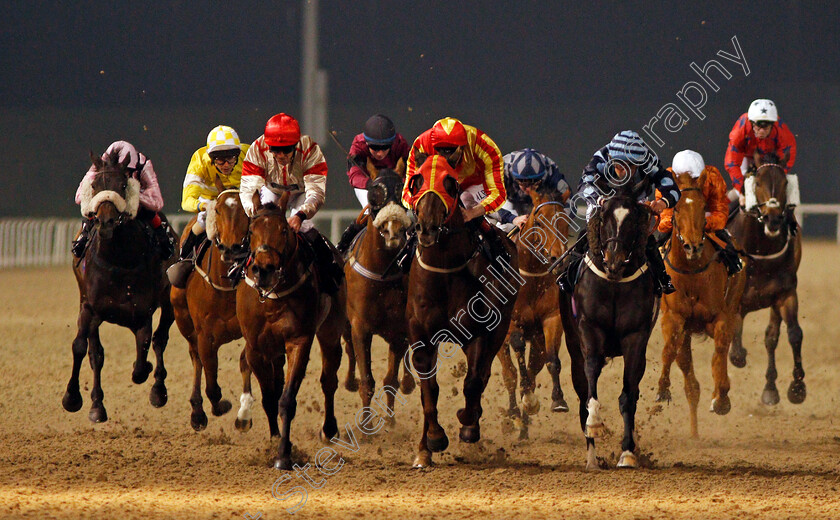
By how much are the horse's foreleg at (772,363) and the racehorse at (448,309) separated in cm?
382

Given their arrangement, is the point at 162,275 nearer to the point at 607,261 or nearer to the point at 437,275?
the point at 437,275

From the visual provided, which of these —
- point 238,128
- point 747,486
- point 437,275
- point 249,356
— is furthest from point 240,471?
point 238,128

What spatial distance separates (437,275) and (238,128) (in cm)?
1734

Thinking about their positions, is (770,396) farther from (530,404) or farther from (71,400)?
(71,400)

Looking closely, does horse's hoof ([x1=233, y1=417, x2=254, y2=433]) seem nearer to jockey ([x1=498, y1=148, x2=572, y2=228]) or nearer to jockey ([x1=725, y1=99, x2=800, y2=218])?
jockey ([x1=498, y1=148, x2=572, y2=228])

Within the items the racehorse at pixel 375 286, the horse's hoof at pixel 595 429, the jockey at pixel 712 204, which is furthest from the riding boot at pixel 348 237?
the horse's hoof at pixel 595 429

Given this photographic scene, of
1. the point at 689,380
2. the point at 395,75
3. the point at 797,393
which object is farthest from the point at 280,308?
the point at 395,75

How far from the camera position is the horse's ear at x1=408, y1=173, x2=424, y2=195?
6.77 meters

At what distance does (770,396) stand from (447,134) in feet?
14.5

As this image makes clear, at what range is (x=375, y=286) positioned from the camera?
775cm

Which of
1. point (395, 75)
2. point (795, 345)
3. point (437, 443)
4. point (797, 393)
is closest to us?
point (437, 443)

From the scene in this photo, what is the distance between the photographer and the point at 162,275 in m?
8.55

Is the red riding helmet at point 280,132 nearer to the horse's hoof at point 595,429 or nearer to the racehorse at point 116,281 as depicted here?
the racehorse at point 116,281

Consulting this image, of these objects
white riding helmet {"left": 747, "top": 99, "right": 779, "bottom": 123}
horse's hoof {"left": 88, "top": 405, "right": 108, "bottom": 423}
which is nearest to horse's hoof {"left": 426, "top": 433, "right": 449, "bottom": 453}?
horse's hoof {"left": 88, "top": 405, "right": 108, "bottom": 423}
